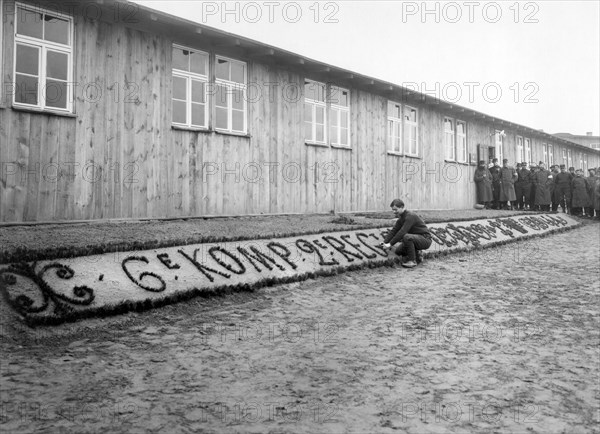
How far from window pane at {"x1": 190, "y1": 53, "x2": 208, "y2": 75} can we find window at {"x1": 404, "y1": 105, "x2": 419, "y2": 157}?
8939mm

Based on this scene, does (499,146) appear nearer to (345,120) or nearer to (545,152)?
(545,152)

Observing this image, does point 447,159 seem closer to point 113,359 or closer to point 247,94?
point 247,94

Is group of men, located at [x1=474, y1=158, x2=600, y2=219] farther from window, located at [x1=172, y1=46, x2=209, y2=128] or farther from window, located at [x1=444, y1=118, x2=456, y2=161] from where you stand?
window, located at [x1=172, y1=46, x2=209, y2=128]

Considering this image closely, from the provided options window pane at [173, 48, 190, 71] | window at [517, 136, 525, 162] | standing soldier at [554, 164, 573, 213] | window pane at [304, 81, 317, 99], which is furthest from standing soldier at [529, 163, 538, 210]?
window pane at [173, 48, 190, 71]

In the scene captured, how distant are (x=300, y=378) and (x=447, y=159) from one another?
1800 centimetres

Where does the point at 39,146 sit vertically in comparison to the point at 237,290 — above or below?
above

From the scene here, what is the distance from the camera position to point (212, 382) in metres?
3.85

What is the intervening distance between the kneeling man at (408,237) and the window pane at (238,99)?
14.5 feet

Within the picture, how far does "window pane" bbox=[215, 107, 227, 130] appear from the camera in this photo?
11.4 m

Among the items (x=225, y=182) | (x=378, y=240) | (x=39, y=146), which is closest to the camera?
(x=39, y=146)

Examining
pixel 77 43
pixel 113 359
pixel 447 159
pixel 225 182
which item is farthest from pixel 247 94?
pixel 447 159

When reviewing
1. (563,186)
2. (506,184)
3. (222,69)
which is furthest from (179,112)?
(563,186)

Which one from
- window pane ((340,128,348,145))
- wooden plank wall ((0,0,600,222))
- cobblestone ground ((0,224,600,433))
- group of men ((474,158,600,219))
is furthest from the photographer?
group of men ((474,158,600,219))

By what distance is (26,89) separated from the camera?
8398mm
